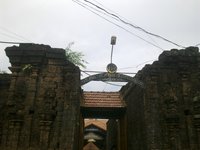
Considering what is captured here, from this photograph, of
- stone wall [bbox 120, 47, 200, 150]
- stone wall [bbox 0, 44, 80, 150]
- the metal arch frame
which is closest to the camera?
stone wall [bbox 0, 44, 80, 150]

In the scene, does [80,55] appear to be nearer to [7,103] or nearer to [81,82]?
[81,82]

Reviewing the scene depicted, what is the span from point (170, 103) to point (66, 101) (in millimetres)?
3880

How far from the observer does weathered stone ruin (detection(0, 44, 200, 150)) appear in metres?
9.02

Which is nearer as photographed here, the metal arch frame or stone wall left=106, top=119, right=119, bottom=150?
the metal arch frame

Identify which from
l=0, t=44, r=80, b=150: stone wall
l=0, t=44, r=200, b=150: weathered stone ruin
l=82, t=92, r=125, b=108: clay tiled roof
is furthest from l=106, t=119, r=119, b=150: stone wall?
l=0, t=44, r=80, b=150: stone wall

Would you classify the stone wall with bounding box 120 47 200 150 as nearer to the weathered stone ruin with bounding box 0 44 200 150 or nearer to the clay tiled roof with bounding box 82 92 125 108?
the weathered stone ruin with bounding box 0 44 200 150

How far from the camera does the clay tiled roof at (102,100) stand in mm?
13523

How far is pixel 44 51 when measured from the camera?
32.7 feet

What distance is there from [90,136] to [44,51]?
16.0m

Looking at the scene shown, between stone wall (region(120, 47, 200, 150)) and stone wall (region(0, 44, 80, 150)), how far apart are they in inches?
105

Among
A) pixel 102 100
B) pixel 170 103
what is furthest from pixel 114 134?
pixel 170 103

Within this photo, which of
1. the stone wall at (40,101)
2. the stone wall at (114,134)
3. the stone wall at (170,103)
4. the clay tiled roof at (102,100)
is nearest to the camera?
the stone wall at (40,101)

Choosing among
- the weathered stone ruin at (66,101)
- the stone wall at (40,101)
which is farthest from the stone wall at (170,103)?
the stone wall at (40,101)

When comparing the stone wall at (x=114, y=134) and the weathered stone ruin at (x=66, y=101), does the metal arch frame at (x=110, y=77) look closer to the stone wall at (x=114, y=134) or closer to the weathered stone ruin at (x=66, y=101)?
the weathered stone ruin at (x=66, y=101)
